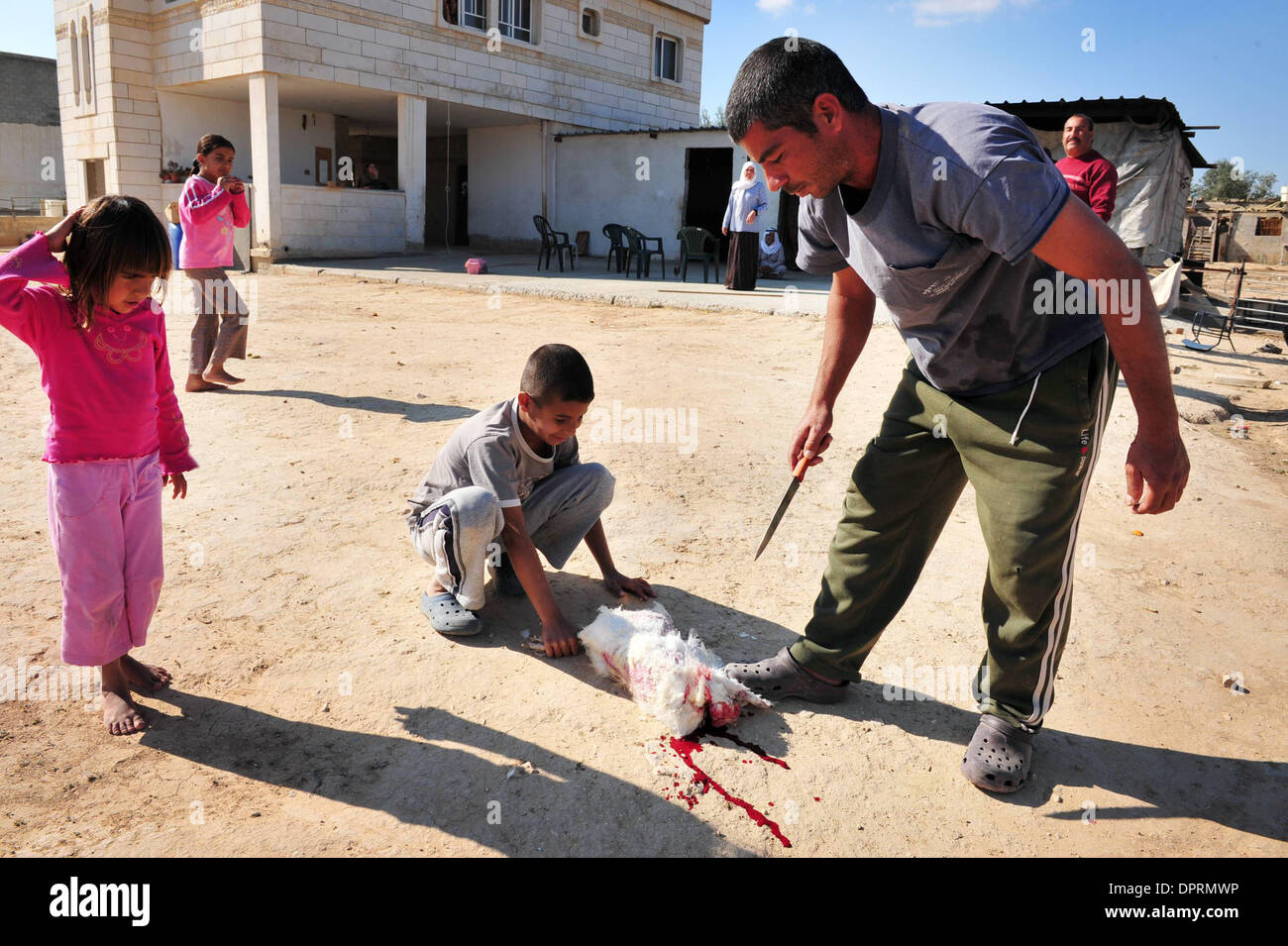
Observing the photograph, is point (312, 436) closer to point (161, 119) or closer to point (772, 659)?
point (772, 659)

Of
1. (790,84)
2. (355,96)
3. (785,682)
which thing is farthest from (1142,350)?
(355,96)

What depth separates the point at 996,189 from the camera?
1705mm

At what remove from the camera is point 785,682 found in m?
2.59

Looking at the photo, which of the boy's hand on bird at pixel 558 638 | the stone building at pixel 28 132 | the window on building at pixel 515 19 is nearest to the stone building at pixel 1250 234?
the window on building at pixel 515 19

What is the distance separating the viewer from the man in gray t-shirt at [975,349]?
1747 mm

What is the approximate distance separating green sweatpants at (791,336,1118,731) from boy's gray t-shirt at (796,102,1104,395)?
0.28 feet

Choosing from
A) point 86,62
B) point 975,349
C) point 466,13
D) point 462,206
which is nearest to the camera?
point 975,349

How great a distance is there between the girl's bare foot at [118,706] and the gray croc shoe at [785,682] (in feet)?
Answer: 5.53

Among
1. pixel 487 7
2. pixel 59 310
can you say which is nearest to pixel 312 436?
pixel 59 310

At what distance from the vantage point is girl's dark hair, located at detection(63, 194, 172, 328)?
7.11 feet

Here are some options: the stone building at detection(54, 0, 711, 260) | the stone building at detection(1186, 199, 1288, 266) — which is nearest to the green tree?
the stone building at detection(1186, 199, 1288, 266)

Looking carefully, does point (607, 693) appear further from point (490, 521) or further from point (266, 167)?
point (266, 167)

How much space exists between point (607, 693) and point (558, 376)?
993 mm

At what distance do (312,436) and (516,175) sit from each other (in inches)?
701
